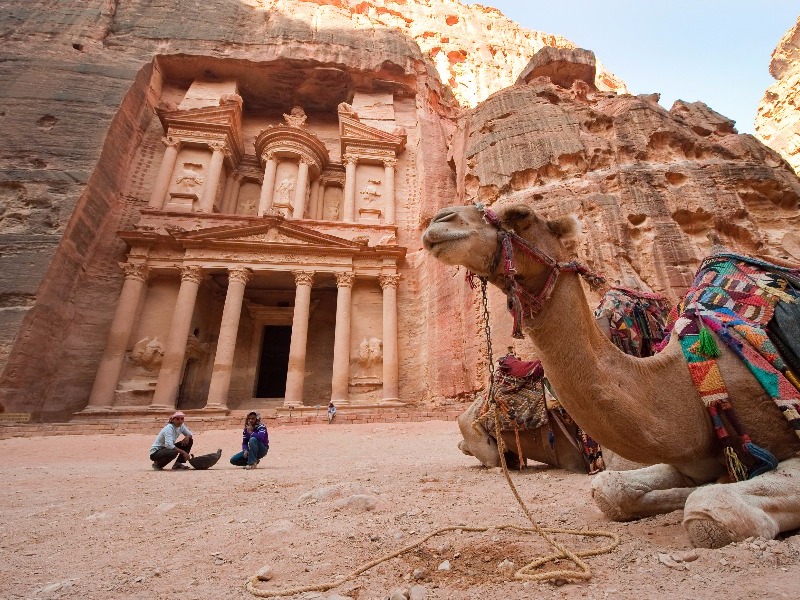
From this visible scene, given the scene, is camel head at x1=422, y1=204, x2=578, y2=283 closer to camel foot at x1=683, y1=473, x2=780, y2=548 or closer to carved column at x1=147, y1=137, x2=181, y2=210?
camel foot at x1=683, y1=473, x2=780, y2=548

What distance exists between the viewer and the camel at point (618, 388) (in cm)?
204

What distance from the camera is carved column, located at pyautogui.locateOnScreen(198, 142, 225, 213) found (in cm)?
1970

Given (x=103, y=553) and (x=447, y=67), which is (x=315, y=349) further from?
(x=447, y=67)

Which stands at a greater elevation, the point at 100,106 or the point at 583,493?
the point at 100,106

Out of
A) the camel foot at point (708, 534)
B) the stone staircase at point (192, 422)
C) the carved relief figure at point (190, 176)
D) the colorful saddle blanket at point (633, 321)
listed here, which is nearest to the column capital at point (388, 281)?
the stone staircase at point (192, 422)

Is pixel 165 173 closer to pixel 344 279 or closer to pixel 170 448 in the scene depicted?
pixel 344 279

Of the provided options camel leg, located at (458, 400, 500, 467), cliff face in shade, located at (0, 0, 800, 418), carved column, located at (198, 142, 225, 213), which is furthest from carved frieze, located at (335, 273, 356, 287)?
camel leg, located at (458, 400, 500, 467)

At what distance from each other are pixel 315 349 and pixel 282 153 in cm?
1062

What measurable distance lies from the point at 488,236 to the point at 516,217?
0.74 ft

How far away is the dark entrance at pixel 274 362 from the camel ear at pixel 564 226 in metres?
18.2

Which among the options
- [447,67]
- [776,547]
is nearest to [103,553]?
[776,547]

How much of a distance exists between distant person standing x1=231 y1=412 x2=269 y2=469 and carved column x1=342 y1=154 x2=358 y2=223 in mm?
14705

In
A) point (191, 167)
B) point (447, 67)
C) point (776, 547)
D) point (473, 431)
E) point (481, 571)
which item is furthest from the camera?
point (447, 67)

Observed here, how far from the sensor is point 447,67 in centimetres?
3416
